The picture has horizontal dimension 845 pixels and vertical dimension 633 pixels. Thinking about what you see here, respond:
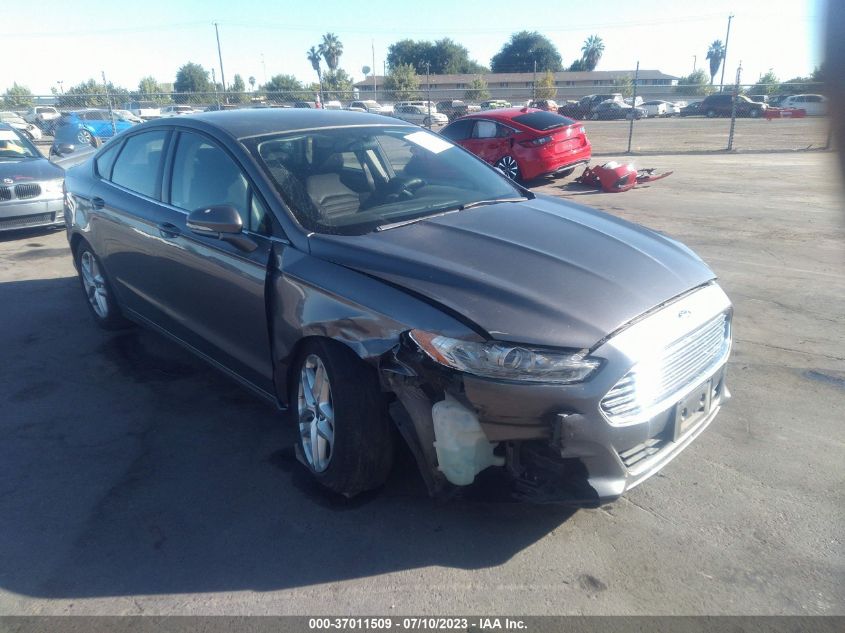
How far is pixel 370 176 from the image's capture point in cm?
401

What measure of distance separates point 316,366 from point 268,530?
76 cm

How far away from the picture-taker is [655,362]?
266 cm

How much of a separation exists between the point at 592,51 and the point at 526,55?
10035mm

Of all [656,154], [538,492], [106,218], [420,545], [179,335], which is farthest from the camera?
[656,154]

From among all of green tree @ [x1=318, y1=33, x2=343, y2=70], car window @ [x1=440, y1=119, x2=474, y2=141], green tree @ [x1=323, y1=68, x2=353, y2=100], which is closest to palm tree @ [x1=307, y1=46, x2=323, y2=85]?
green tree @ [x1=318, y1=33, x2=343, y2=70]

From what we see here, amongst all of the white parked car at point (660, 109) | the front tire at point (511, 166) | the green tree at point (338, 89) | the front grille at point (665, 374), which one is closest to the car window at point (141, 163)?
the front grille at point (665, 374)

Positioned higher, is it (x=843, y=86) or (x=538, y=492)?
(x=843, y=86)

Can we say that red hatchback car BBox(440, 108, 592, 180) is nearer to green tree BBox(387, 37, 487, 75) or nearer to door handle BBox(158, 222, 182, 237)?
door handle BBox(158, 222, 182, 237)

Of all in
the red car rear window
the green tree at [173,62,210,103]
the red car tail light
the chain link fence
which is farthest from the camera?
the green tree at [173,62,210,103]

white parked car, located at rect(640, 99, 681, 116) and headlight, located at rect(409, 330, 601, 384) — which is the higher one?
headlight, located at rect(409, 330, 601, 384)

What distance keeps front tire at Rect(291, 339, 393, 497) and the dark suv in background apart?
126 feet

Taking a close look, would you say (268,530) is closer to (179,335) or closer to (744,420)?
(179,335)

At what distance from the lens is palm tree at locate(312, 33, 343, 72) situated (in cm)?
9000

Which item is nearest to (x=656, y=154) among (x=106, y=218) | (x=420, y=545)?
(x=106, y=218)
